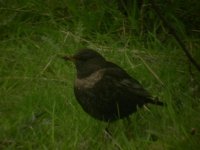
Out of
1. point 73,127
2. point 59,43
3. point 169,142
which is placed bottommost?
point 59,43

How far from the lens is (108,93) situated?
549 cm

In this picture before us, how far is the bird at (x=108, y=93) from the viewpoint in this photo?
546 cm

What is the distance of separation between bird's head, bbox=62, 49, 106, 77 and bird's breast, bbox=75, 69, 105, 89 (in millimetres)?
54

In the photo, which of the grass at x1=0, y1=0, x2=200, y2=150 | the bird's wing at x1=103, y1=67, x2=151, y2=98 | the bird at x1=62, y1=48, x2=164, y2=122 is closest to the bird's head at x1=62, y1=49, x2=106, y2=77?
the bird at x1=62, y1=48, x2=164, y2=122

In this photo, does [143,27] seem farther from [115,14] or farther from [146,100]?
[146,100]

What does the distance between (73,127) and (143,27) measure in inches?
81.4

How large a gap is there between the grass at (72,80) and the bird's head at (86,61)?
319 millimetres

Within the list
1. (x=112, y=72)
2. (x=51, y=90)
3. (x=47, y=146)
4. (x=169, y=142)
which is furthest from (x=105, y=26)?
(x=169, y=142)

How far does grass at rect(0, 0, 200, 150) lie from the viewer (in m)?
5.24

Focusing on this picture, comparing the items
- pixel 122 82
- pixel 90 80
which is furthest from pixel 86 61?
pixel 122 82

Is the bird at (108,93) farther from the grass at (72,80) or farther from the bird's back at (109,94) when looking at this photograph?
the grass at (72,80)

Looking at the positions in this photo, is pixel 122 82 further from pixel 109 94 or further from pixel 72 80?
pixel 72 80

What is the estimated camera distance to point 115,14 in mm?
7422

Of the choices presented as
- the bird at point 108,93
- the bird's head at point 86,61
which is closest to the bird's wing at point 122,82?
the bird at point 108,93
